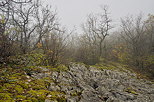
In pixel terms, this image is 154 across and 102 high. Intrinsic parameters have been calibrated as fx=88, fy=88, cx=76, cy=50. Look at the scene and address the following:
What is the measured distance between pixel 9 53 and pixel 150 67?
44.5 ft

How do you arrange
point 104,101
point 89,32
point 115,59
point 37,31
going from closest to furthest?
point 104,101
point 37,31
point 115,59
point 89,32

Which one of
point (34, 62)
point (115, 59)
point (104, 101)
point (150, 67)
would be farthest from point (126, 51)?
point (34, 62)

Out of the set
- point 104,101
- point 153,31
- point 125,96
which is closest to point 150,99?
point 125,96

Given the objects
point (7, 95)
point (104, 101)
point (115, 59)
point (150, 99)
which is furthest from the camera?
point (115, 59)

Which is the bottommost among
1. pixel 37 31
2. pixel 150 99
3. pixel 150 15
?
pixel 150 99

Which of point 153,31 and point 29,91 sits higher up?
point 153,31

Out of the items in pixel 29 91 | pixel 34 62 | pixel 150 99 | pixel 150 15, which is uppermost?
pixel 150 15

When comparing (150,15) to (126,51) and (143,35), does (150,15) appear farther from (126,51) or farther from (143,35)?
(126,51)

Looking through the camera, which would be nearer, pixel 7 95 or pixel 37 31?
pixel 7 95

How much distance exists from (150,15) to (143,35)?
3242mm

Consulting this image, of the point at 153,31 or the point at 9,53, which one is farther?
the point at 153,31

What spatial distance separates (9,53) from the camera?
5.70 m

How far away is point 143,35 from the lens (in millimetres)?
15305

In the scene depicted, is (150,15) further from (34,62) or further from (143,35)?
(34,62)
